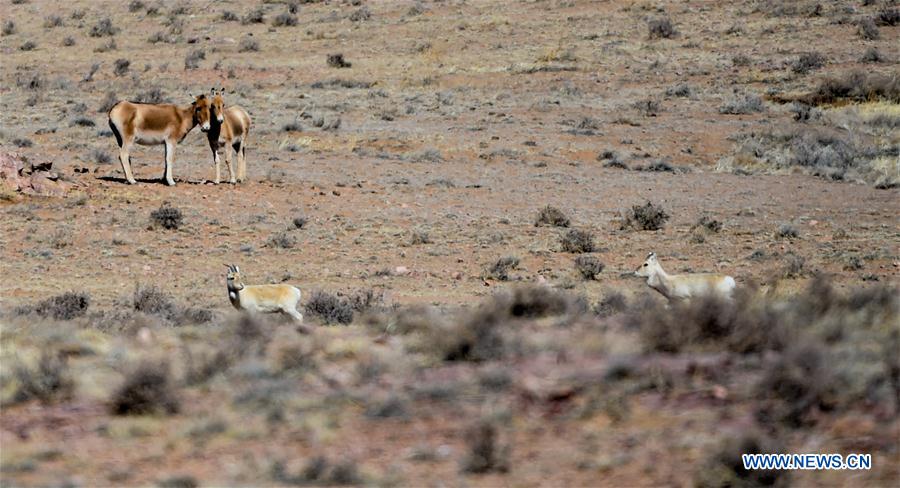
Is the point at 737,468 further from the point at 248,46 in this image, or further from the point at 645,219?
the point at 248,46

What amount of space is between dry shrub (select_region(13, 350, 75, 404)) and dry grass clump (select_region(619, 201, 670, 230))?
14.6 m

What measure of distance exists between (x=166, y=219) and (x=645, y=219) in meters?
8.53

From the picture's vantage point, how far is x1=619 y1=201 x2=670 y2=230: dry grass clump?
22234 mm

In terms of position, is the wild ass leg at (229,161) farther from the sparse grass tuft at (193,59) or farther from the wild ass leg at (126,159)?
the sparse grass tuft at (193,59)

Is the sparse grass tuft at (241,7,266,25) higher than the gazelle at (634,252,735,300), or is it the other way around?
the gazelle at (634,252,735,300)

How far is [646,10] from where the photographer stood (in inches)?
2053

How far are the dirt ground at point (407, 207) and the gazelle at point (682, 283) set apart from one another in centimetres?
186

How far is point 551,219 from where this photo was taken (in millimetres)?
22672

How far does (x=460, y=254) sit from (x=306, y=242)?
8.84 ft

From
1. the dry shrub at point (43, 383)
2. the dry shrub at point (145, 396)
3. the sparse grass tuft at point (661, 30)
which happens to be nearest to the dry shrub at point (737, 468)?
the dry shrub at point (145, 396)

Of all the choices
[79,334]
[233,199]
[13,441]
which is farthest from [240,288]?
[233,199]

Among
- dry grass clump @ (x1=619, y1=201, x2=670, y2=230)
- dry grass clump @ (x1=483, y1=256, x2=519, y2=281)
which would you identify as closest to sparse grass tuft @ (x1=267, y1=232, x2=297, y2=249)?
dry grass clump @ (x1=483, y1=256, x2=519, y2=281)

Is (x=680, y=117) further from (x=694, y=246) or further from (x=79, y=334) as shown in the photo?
(x=79, y=334)

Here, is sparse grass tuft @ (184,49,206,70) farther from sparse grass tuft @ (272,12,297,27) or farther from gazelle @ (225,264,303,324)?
gazelle @ (225,264,303,324)
